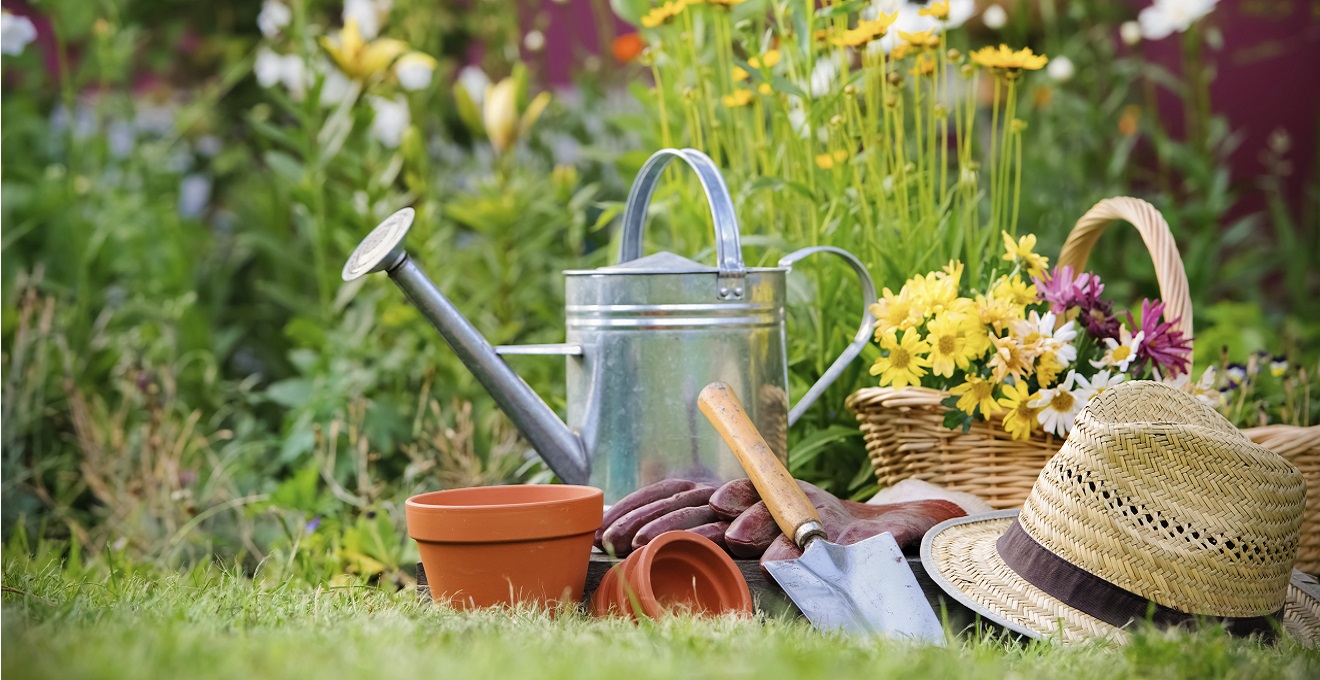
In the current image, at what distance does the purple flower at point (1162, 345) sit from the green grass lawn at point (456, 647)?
51cm

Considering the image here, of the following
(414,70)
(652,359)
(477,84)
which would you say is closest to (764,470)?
(652,359)

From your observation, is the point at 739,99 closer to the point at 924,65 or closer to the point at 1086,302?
the point at 924,65

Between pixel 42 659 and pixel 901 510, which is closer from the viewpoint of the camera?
pixel 42 659

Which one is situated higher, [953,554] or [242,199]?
[242,199]

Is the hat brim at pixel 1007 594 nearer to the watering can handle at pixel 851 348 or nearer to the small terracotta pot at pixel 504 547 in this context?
the watering can handle at pixel 851 348

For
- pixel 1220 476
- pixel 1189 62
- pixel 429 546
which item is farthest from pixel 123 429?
pixel 1189 62

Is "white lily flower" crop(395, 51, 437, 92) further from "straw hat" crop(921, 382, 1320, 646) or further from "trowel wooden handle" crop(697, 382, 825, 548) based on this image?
"straw hat" crop(921, 382, 1320, 646)

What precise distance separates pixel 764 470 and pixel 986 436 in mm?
476

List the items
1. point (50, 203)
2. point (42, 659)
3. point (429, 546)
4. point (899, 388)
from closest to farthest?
point (42, 659)
point (429, 546)
point (899, 388)
point (50, 203)

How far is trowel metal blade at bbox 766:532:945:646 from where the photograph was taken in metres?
1.38

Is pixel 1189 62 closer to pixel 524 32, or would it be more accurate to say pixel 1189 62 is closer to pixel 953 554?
pixel 524 32

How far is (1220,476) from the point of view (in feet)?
4.29

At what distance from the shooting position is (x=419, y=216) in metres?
2.56

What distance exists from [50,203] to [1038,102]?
2723 mm
